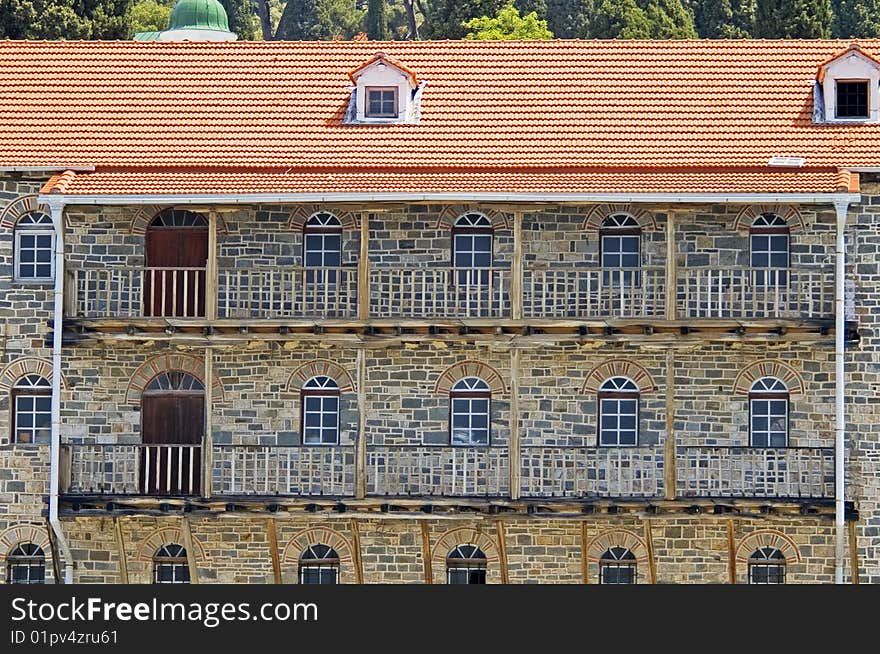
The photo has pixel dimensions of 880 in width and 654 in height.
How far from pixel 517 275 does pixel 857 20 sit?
40.7 metres

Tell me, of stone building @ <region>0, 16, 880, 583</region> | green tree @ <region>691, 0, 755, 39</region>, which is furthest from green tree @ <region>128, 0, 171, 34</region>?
stone building @ <region>0, 16, 880, 583</region>

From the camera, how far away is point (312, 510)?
40625mm

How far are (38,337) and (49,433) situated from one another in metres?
1.63

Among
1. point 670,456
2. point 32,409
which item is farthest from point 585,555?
point 32,409

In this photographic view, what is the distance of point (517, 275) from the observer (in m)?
40.4

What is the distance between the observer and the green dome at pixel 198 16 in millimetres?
58406

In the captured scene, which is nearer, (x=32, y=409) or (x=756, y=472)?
(x=756, y=472)

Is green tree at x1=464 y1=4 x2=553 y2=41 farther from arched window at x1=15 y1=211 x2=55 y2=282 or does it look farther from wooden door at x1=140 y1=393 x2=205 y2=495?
wooden door at x1=140 y1=393 x2=205 y2=495

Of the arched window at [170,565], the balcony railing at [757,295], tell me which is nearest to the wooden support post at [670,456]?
the balcony railing at [757,295]

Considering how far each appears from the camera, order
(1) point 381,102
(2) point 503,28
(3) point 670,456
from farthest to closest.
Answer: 1. (2) point 503,28
2. (1) point 381,102
3. (3) point 670,456

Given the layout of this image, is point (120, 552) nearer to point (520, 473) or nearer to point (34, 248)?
point (34, 248)

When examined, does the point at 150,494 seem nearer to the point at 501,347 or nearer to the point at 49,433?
the point at 49,433

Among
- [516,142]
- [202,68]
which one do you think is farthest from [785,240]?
[202,68]

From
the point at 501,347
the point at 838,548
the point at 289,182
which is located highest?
the point at 289,182
